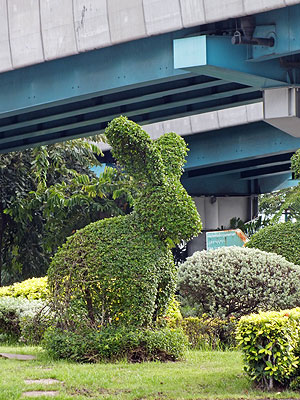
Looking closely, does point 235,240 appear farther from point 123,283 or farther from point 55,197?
point 123,283

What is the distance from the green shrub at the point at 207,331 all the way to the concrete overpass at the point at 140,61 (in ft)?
15.4

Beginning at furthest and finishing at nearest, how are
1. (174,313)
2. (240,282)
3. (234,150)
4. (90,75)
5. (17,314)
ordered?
1. (234,150)
2. (90,75)
3. (17,314)
4. (240,282)
5. (174,313)

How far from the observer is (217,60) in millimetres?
14469

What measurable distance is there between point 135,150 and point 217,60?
4.42 meters

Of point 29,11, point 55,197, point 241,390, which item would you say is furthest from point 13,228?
point 241,390

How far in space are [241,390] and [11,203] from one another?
54.6 ft

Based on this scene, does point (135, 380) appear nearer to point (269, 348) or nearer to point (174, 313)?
point (269, 348)

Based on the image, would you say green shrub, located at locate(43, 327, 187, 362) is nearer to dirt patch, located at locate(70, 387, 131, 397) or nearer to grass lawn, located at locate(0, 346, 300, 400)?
grass lawn, located at locate(0, 346, 300, 400)

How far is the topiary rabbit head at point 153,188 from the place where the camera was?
34.6 feet

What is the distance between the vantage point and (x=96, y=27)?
15406 millimetres

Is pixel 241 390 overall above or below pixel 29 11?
below

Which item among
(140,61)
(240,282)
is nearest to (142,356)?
(240,282)

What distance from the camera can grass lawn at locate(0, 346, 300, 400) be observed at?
26.0 ft

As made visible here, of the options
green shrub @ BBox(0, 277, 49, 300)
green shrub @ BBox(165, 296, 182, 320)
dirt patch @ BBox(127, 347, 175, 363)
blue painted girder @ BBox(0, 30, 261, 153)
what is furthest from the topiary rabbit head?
green shrub @ BBox(0, 277, 49, 300)
